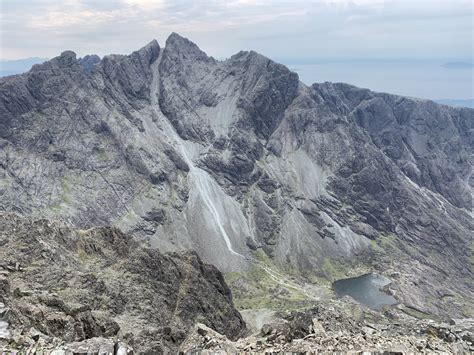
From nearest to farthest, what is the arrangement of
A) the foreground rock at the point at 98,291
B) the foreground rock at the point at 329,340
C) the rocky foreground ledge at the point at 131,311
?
the rocky foreground ledge at the point at 131,311
the foreground rock at the point at 329,340
the foreground rock at the point at 98,291

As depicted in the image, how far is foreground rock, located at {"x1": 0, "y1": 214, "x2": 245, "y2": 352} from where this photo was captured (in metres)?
51.1

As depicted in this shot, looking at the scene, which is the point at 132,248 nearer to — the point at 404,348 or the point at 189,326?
the point at 189,326

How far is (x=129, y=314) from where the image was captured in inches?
2906

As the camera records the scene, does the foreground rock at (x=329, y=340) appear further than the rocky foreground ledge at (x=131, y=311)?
Yes

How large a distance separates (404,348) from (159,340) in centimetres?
3521

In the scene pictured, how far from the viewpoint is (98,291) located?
73625 mm

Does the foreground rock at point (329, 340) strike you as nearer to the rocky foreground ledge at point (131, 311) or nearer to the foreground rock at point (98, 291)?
the rocky foreground ledge at point (131, 311)

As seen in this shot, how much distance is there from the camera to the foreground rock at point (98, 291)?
5106cm

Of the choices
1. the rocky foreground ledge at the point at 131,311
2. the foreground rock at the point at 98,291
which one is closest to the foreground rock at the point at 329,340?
the rocky foreground ledge at the point at 131,311

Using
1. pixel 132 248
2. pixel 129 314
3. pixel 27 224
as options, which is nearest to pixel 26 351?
pixel 129 314

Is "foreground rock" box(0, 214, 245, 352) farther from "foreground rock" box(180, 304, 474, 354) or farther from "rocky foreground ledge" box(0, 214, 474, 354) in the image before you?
"foreground rock" box(180, 304, 474, 354)

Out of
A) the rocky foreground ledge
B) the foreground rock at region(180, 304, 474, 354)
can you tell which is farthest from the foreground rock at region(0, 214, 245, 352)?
the foreground rock at region(180, 304, 474, 354)

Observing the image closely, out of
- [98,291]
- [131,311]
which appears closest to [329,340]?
[131,311]

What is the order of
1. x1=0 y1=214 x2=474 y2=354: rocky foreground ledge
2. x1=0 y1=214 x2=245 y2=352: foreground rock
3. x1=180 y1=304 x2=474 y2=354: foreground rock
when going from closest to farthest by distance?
1. x1=0 y1=214 x2=474 y2=354: rocky foreground ledge
2. x1=180 y1=304 x2=474 y2=354: foreground rock
3. x1=0 y1=214 x2=245 y2=352: foreground rock
